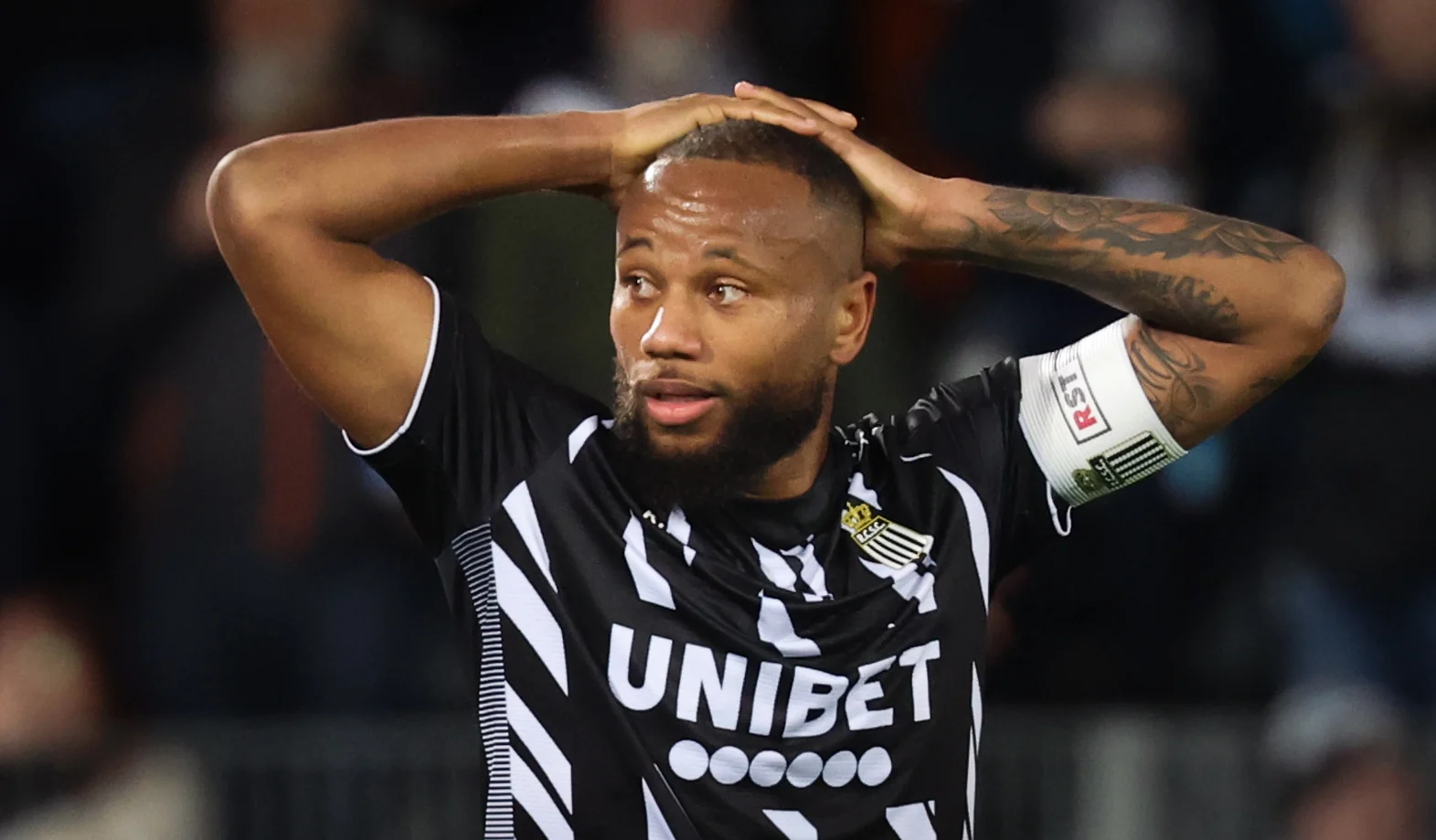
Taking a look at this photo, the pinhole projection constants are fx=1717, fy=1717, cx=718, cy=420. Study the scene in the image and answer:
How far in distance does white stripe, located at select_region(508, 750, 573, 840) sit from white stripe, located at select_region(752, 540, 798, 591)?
41 cm

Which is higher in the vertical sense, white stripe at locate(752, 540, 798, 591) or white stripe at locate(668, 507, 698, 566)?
white stripe at locate(668, 507, 698, 566)

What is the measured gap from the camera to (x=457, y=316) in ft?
7.43

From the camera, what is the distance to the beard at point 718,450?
2240 mm

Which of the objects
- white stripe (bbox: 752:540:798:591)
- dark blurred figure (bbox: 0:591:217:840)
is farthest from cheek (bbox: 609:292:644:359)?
dark blurred figure (bbox: 0:591:217:840)

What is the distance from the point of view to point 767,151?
2.29 m

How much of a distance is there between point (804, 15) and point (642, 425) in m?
2.23

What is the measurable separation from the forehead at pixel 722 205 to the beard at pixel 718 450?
0.20 m

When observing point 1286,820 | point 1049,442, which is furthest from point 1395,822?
point 1049,442

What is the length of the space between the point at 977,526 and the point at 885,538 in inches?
5.6

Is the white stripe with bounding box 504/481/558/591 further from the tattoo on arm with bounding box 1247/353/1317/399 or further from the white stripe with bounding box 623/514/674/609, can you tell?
the tattoo on arm with bounding box 1247/353/1317/399

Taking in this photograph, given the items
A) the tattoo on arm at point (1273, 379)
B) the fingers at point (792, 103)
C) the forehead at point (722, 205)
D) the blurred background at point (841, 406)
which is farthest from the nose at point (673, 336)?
the blurred background at point (841, 406)

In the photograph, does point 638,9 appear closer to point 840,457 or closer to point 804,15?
point 804,15

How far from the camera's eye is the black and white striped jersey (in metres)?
2.20

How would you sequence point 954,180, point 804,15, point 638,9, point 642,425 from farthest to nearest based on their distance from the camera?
1. point 804,15
2. point 638,9
3. point 954,180
4. point 642,425
